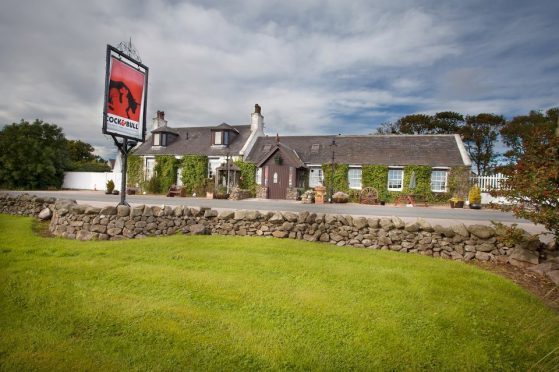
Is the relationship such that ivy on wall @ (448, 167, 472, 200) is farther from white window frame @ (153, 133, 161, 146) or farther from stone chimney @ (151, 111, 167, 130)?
stone chimney @ (151, 111, 167, 130)

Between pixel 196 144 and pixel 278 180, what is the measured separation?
1157 cm

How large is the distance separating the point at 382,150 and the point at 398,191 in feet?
14.4

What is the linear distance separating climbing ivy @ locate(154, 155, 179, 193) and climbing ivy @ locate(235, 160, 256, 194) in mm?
6664

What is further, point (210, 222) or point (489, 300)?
point (210, 222)

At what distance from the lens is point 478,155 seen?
4081 cm

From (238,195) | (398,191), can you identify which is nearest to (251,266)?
(238,195)

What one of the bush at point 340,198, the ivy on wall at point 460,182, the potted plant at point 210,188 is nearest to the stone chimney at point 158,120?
the potted plant at point 210,188

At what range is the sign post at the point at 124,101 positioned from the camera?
10.1 meters

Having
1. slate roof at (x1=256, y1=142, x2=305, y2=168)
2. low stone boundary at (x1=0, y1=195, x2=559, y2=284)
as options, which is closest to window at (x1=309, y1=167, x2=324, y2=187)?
slate roof at (x1=256, y1=142, x2=305, y2=168)

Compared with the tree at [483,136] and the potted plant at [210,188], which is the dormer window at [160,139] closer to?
the potted plant at [210,188]

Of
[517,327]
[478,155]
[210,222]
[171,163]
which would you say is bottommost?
[517,327]

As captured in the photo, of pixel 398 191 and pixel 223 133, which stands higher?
pixel 223 133

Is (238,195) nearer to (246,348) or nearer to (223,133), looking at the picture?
(223,133)

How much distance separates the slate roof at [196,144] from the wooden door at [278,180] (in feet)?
16.4
